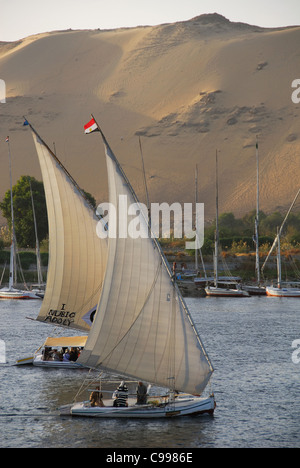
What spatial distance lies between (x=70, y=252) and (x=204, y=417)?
11.0 m

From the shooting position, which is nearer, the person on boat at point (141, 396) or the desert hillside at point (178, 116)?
the person on boat at point (141, 396)

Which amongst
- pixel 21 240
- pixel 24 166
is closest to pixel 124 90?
pixel 24 166

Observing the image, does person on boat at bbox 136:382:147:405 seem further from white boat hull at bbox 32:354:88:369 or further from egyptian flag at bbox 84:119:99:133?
egyptian flag at bbox 84:119:99:133

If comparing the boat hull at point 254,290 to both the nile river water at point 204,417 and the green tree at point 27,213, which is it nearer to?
the nile river water at point 204,417

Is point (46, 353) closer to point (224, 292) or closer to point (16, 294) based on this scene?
point (16, 294)

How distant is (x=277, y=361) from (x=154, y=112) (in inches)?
5295

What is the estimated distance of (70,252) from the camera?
35812mm

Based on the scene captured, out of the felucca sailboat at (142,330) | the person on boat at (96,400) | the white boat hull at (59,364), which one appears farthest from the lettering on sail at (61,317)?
the person on boat at (96,400)

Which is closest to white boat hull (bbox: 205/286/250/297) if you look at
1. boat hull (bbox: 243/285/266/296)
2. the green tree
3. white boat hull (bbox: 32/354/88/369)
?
boat hull (bbox: 243/285/266/296)

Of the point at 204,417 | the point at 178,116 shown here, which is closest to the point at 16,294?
the point at 204,417

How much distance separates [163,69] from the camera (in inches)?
7333

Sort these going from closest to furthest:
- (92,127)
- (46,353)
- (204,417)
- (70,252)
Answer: (204,417) < (92,127) < (70,252) < (46,353)

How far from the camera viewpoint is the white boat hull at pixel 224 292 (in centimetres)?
7712
